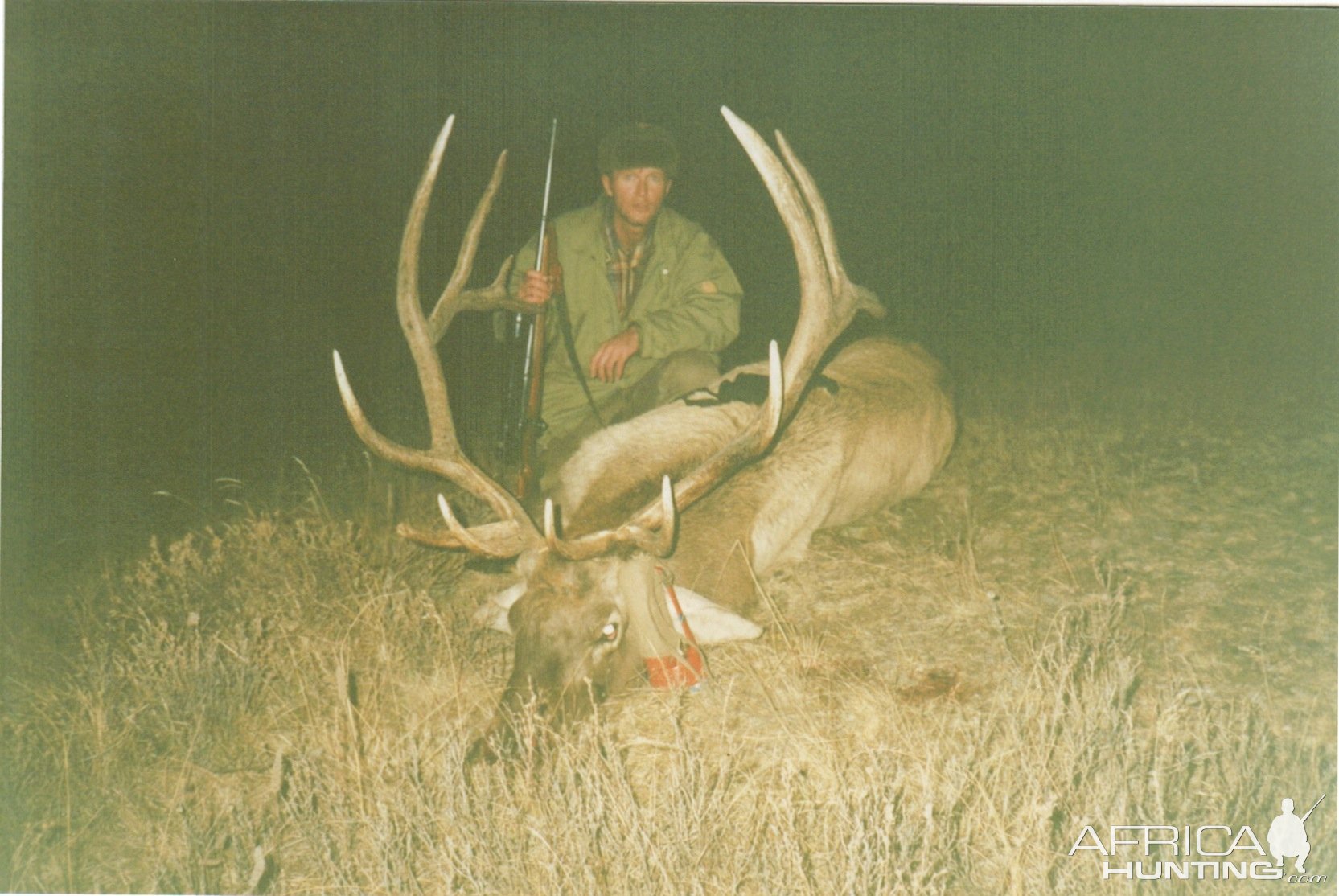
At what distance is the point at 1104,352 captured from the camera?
10.2ft

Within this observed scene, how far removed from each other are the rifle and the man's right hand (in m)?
0.01

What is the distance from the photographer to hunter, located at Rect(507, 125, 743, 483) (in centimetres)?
314

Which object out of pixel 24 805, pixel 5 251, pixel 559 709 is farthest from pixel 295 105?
pixel 24 805

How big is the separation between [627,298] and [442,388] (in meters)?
0.52

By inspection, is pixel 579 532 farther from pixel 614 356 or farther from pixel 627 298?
pixel 627 298

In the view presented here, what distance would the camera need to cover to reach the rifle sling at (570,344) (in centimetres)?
314

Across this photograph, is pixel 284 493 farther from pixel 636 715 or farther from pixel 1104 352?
pixel 1104 352

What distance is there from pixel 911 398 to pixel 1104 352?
492mm

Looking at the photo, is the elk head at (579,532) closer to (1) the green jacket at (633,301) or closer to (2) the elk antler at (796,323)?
(2) the elk antler at (796,323)

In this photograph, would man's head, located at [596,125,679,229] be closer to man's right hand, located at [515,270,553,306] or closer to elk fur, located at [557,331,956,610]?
man's right hand, located at [515,270,553,306]

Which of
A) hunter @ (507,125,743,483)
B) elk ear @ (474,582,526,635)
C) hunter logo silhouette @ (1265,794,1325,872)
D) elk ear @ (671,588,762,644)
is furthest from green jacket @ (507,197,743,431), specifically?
hunter logo silhouette @ (1265,794,1325,872)
